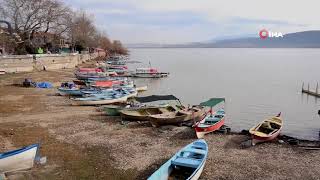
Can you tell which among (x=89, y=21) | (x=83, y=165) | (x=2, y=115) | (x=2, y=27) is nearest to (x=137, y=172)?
(x=83, y=165)

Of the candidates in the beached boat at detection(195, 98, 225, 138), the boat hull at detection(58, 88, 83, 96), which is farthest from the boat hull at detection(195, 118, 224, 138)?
the boat hull at detection(58, 88, 83, 96)

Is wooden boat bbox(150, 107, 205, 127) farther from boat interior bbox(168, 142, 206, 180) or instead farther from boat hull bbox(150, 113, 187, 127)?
boat interior bbox(168, 142, 206, 180)

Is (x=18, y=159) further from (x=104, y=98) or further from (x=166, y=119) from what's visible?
(x=104, y=98)

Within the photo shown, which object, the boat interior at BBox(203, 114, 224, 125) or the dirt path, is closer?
the dirt path

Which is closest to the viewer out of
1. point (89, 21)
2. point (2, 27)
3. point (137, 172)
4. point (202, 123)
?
point (137, 172)

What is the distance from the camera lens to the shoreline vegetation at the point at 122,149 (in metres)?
17.2

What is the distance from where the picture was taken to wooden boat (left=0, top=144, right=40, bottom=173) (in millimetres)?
15457

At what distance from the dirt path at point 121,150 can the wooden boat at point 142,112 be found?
73 centimetres

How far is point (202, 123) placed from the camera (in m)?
24.3

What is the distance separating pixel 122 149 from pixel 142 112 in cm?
764

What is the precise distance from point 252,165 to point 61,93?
25399mm

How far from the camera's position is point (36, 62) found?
208 feet

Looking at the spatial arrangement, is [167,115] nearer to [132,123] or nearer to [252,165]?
[132,123]

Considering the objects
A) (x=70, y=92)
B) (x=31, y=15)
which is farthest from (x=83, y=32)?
(x=70, y=92)
